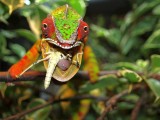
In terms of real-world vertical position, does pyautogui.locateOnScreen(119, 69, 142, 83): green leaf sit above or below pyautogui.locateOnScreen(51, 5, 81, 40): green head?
below

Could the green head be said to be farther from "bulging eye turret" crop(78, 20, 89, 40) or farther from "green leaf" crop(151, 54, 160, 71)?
"green leaf" crop(151, 54, 160, 71)

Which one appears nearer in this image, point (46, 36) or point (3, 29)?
point (46, 36)

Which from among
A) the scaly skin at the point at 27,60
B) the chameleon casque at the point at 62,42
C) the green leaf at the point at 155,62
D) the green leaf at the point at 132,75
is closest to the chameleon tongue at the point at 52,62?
the chameleon casque at the point at 62,42

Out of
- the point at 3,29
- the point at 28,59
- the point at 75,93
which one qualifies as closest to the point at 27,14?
the point at 3,29

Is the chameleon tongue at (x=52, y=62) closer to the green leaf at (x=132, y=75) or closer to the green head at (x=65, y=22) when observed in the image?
the green head at (x=65, y=22)

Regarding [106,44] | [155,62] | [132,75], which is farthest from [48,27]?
[106,44]

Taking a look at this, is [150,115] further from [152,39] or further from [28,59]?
[28,59]

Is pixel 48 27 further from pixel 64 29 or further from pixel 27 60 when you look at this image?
pixel 27 60

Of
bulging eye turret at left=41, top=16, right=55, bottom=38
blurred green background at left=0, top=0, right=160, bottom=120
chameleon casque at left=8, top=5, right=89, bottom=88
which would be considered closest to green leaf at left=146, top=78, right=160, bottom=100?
blurred green background at left=0, top=0, right=160, bottom=120
